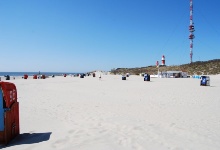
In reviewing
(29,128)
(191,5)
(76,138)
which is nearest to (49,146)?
(76,138)

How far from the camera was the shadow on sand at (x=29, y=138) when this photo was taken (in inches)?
180

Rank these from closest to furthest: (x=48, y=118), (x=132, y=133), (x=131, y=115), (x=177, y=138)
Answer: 1. (x=177, y=138)
2. (x=132, y=133)
3. (x=48, y=118)
4. (x=131, y=115)

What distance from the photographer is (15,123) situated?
16.1 feet

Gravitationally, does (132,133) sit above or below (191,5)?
below

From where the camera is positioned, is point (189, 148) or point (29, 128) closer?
point (189, 148)

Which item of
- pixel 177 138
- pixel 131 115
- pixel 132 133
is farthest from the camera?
pixel 131 115

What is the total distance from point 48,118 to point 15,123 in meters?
2.12

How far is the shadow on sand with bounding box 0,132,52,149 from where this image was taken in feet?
15.0

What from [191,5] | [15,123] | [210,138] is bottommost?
[210,138]

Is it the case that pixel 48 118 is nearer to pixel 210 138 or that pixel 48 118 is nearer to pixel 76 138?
pixel 76 138

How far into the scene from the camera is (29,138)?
16.1 feet

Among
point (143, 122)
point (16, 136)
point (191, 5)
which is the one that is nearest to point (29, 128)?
point (16, 136)

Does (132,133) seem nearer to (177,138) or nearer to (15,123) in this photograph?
(177,138)

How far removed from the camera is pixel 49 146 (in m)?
4.29
